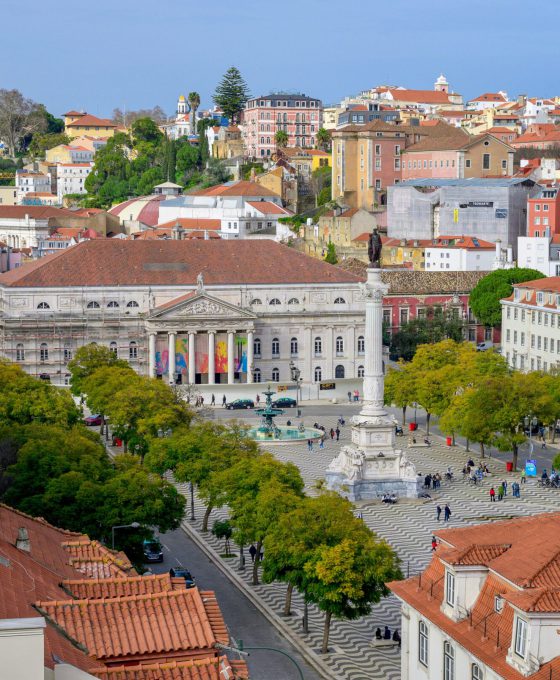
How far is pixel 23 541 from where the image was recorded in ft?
112

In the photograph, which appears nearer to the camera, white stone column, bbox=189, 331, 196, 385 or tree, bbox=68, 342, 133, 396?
tree, bbox=68, 342, 133, 396

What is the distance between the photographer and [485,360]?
296 ft

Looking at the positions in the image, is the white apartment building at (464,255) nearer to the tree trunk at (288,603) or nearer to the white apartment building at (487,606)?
the tree trunk at (288,603)

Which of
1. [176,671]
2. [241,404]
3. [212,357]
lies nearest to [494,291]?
[212,357]

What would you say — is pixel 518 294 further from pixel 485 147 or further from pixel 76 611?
pixel 76 611

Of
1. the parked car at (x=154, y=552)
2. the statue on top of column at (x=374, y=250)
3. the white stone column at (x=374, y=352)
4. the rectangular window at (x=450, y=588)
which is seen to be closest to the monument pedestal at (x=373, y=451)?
the white stone column at (x=374, y=352)

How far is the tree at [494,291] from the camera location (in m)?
119

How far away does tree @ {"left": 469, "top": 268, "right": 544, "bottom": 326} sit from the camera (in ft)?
390

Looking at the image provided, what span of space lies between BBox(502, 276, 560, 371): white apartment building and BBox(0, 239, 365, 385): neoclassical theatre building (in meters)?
13.8

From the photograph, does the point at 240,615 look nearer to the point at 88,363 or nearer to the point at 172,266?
the point at 88,363

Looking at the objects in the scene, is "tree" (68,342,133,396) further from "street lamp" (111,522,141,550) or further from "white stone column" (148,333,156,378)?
"street lamp" (111,522,141,550)

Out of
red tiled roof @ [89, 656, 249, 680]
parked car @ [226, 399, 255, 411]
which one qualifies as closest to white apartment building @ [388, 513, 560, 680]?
red tiled roof @ [89, 656, 249, 680]

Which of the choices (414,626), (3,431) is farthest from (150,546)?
(414,626)

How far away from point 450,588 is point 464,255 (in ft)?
343
